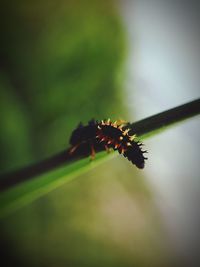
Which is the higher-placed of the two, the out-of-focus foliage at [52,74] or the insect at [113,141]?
the out-of-focus foliage at [52,74]

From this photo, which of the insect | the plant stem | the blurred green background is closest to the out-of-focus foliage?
the blurred green background

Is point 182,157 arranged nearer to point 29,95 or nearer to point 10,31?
point 29,95

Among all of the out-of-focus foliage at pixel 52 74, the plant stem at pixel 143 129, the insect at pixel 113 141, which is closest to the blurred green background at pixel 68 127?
the out-of-focus foliage at pixel 52 74

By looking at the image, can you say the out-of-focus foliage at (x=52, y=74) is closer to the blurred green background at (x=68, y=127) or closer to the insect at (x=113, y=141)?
the blurred green background at (x=68, y=127)

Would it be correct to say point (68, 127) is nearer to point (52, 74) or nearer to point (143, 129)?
point (52, 74)

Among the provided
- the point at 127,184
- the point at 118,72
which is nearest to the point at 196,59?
the point at 118,72
